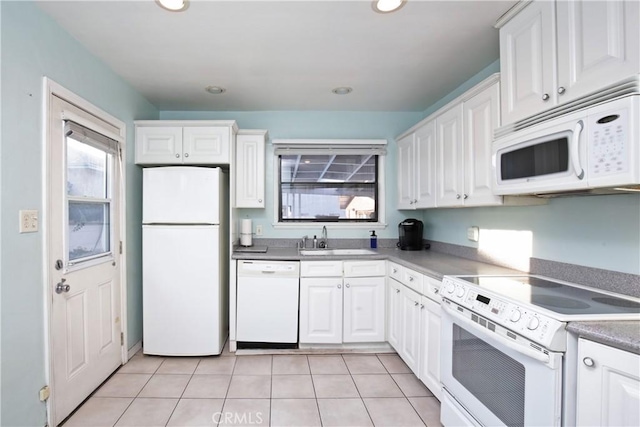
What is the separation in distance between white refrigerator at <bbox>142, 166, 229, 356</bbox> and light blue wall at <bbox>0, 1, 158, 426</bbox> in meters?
0.95

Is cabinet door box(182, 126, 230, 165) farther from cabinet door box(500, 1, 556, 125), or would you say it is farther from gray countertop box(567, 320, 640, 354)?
gray countertop box(567, 320, 640, 354)

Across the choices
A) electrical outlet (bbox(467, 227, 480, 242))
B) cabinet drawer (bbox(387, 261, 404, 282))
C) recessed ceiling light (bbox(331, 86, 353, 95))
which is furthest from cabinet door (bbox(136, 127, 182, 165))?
electrical outlet (bbox(467, 227, 480, 242))

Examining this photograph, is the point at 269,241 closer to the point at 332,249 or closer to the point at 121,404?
the point at 332,249

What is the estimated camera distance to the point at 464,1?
64.0 inches

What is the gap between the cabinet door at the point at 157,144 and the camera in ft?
8.98

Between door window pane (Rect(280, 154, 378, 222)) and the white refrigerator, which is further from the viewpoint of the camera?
door window pane (Rect(280, 154, 378, 222))

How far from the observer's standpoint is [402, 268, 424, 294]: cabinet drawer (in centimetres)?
217

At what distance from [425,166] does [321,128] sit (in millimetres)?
1287

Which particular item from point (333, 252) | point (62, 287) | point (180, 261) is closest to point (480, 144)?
point (333, 252)

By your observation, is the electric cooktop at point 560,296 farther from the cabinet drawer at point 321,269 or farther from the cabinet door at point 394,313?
the cabinet drawer at point 321,269

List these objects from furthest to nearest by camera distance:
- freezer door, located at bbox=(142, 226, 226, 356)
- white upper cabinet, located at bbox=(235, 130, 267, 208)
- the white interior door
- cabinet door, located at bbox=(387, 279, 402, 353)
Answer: white upper cabinet, located at bbox=(235, 130, 267, 208) → freezer door, located at bbox=(142, 226, 226, 356) → cabinet door, located at bbox=(387, 279, 402, 353) → the white interior door

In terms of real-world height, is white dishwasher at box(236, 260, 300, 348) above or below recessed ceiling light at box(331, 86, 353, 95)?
below

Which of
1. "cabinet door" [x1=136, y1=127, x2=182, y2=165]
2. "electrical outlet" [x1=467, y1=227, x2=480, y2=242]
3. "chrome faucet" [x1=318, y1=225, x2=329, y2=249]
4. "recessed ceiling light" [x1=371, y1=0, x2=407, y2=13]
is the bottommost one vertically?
"chrome faucet" [x1=318, y1=225, x2=329, y2=249]

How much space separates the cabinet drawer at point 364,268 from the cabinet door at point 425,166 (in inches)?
27.3
